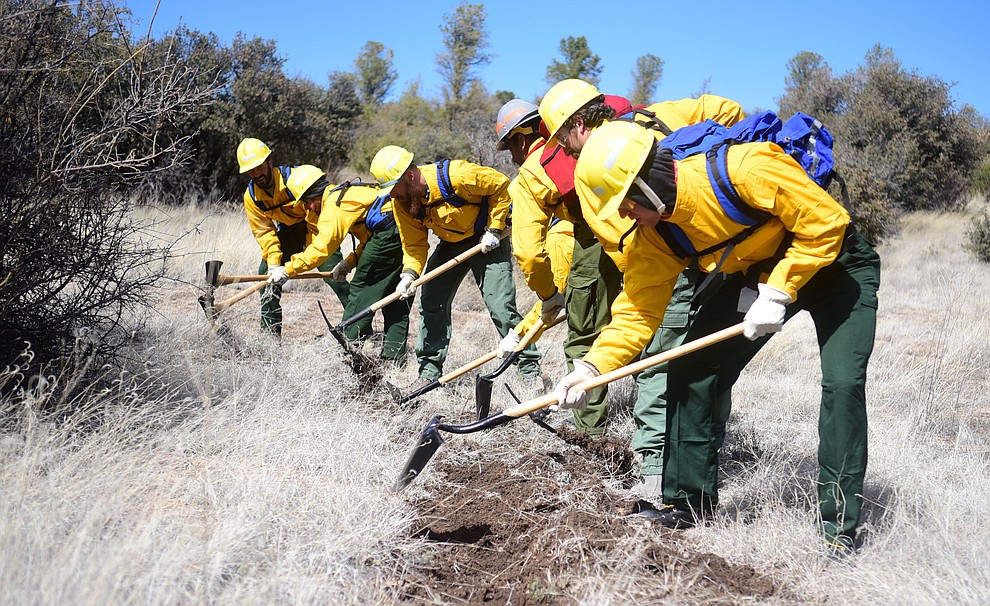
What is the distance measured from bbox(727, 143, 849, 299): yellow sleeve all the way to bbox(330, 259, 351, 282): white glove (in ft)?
15.1

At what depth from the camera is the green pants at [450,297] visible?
614 centimetres

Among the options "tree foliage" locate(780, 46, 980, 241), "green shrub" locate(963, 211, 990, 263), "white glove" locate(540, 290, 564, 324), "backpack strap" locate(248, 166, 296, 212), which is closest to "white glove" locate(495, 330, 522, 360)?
"white glove" locate(540, 290, 564, 324)

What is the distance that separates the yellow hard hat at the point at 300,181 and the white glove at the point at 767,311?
188 inches

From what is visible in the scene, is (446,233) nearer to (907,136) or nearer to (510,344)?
(510,344)

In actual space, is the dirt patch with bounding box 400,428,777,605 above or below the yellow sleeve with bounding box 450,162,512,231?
below

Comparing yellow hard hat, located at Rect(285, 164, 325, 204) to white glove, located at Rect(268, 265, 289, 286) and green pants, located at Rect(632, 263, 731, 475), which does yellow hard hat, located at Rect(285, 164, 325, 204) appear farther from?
green pants, located at Rect(632, 263, 731, 475)

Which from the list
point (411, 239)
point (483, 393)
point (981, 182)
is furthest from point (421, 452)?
point (981, 182)

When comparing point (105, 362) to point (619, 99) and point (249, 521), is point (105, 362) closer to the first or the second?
point (249, 521)

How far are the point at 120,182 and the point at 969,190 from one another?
21267 millimetres

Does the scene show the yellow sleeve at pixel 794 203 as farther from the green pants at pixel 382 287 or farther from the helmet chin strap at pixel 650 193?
the green pants at pixel 382 287

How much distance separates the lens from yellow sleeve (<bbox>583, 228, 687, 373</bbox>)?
130 inches

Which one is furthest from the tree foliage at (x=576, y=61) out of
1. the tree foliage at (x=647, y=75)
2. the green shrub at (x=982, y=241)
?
the green shrub at (x=982, y=241)

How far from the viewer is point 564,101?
4.18m

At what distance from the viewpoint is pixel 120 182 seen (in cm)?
435
